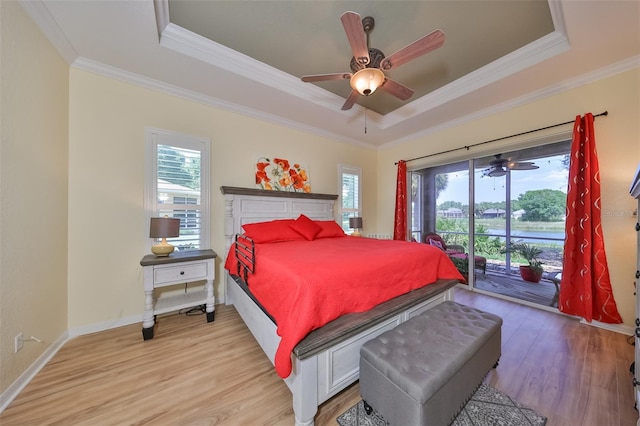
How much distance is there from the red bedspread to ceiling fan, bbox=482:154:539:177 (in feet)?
7.27

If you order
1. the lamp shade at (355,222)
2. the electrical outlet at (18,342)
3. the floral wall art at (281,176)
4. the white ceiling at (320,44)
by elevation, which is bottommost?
the electrical outlet at (18,342)

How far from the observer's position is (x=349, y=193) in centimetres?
456

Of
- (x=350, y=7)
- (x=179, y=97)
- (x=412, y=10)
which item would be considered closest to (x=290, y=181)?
(x=179, y=97)

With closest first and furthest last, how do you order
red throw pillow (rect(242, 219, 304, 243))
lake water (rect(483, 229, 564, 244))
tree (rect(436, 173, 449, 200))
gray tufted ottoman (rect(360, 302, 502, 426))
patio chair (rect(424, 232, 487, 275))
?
gray tufted ottoman (rect(360, 302, 502, 426)) < red throw pillow (rect(242, 219, 304, 243)) < lake water (rect(483, 229, 564, 244)) < patio chair (rect(424, 232, 487, 275)) < tree (rect(436, 173, 449, 200))

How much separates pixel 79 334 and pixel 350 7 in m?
4.07

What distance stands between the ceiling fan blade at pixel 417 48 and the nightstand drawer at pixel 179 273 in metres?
2.74

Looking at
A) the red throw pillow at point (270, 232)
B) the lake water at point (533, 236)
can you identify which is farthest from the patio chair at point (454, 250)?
the red throw pillow at point (270, 232)

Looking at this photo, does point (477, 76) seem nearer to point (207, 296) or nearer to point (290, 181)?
point (290, 181)

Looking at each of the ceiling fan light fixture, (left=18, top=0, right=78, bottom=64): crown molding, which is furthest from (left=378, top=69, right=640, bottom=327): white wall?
(left=18, top=0, right=78, bottom=64): crown molding

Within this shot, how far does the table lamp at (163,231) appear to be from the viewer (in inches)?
88.6

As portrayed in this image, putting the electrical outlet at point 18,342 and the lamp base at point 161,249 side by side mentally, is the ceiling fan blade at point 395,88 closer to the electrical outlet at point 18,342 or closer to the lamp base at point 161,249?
the lamp base at point 161,249

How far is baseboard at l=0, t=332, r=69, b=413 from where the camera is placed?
4.56ft

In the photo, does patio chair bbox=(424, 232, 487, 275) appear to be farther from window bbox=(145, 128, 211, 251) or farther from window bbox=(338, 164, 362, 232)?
window bbox=(145, 128, 211, 251)

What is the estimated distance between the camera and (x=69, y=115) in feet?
7.26
